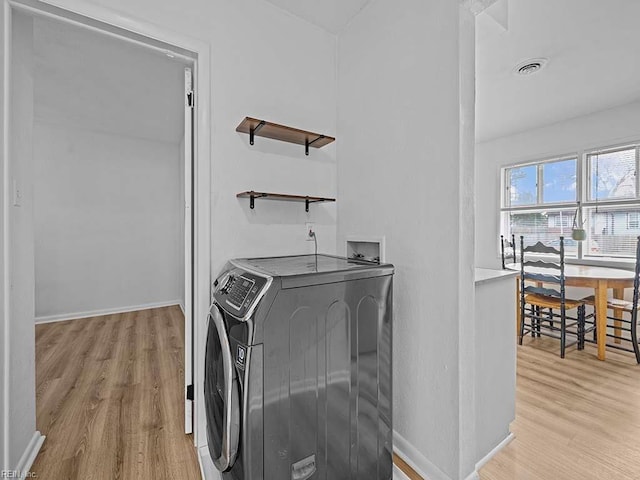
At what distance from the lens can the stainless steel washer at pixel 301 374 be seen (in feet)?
3.37

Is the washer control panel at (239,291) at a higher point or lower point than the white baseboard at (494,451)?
higher

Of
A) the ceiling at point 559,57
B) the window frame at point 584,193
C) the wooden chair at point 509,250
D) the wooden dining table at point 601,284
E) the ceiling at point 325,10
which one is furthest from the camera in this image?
the wooden chair at point 509,250

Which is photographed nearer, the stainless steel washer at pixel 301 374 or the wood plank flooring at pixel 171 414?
the stainless steel washer at pixel 301 374

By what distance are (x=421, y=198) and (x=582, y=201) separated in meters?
3.52

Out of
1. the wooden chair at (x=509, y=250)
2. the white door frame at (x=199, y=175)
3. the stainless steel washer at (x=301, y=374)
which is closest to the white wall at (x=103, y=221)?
the white door frame at (x=199, y=175)

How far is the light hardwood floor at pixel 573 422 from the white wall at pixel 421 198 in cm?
34

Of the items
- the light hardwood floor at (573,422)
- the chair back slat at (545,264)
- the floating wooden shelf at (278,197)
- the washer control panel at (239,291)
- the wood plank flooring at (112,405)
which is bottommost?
the light hardwood floor at (573,422)

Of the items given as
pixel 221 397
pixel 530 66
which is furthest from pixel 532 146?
pixel 221 397

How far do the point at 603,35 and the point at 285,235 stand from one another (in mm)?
2677

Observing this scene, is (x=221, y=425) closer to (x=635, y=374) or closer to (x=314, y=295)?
(x=314, y=295)

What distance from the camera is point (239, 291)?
1.14m

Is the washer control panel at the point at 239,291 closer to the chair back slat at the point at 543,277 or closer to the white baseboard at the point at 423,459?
the white baseboard at the point at 423,459

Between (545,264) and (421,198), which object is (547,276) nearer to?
(545,264)

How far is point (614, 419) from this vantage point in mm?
1866
